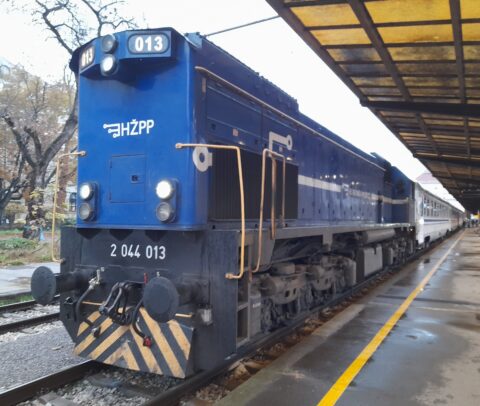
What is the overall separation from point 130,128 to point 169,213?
1055mm

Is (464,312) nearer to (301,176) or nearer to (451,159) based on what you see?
(301,176)

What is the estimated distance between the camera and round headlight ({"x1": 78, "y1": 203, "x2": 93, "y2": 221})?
452cm

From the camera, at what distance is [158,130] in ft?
13.8

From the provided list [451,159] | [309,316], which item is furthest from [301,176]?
[451,159]

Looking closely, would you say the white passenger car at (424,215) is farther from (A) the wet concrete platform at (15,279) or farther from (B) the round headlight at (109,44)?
(B) the round headlight at (109,44)

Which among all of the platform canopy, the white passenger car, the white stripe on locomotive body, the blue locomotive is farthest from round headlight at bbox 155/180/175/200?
the white passenger car

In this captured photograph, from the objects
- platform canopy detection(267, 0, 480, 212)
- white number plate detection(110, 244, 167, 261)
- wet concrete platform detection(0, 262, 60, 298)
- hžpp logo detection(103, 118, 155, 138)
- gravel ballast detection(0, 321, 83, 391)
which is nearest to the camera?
white number plate detection(110, 244, 167, 261)

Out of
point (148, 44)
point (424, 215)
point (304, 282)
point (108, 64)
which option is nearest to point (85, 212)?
point (108, 64)

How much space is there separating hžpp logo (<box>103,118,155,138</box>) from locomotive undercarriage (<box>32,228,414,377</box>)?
100cm

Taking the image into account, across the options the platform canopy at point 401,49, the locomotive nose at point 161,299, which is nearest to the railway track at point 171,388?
the locomotive nose at point 161,299

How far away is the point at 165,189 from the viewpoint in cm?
400

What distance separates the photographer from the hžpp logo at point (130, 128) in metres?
4.29

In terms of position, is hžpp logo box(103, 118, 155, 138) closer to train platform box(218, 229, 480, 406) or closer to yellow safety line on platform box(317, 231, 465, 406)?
train platform box(218, 229, 480, 406)

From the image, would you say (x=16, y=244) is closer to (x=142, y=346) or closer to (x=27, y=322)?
(x=27, y=322)
